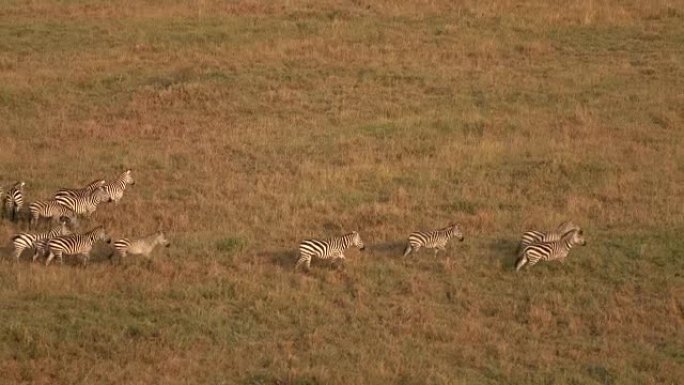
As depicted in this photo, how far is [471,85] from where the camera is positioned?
26.8 meters

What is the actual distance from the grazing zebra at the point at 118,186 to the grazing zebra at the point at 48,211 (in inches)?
36.7

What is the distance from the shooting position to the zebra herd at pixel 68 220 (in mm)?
16016

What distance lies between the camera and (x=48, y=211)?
1783 centimetres

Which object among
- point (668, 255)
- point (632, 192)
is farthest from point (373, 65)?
point (668, 255)

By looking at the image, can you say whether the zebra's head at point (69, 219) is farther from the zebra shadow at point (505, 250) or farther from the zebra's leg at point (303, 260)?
the zebra shadow at point (505, 250)

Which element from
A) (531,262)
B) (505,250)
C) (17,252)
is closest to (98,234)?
(17,252)

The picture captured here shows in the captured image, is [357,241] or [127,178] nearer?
[357,241]

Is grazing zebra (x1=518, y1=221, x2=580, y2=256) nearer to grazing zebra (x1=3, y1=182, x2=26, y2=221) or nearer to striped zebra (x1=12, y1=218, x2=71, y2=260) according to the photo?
Answer: striped zebra (x1=12, y1=218, x2=71, y2=260)

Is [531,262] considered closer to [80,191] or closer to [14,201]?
[80,191]

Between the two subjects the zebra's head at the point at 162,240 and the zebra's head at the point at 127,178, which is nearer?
the zebra's head at the point at 162,240

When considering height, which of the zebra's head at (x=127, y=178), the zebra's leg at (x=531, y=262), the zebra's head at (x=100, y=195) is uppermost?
the zebra's head at (x=127, y=178)

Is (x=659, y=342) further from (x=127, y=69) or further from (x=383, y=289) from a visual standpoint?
(x=127, y=69)

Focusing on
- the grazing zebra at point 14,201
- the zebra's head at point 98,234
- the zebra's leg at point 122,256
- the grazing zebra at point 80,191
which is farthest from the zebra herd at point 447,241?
the grazing zebra at point 14,201

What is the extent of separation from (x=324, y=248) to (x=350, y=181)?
4273 millimetres
